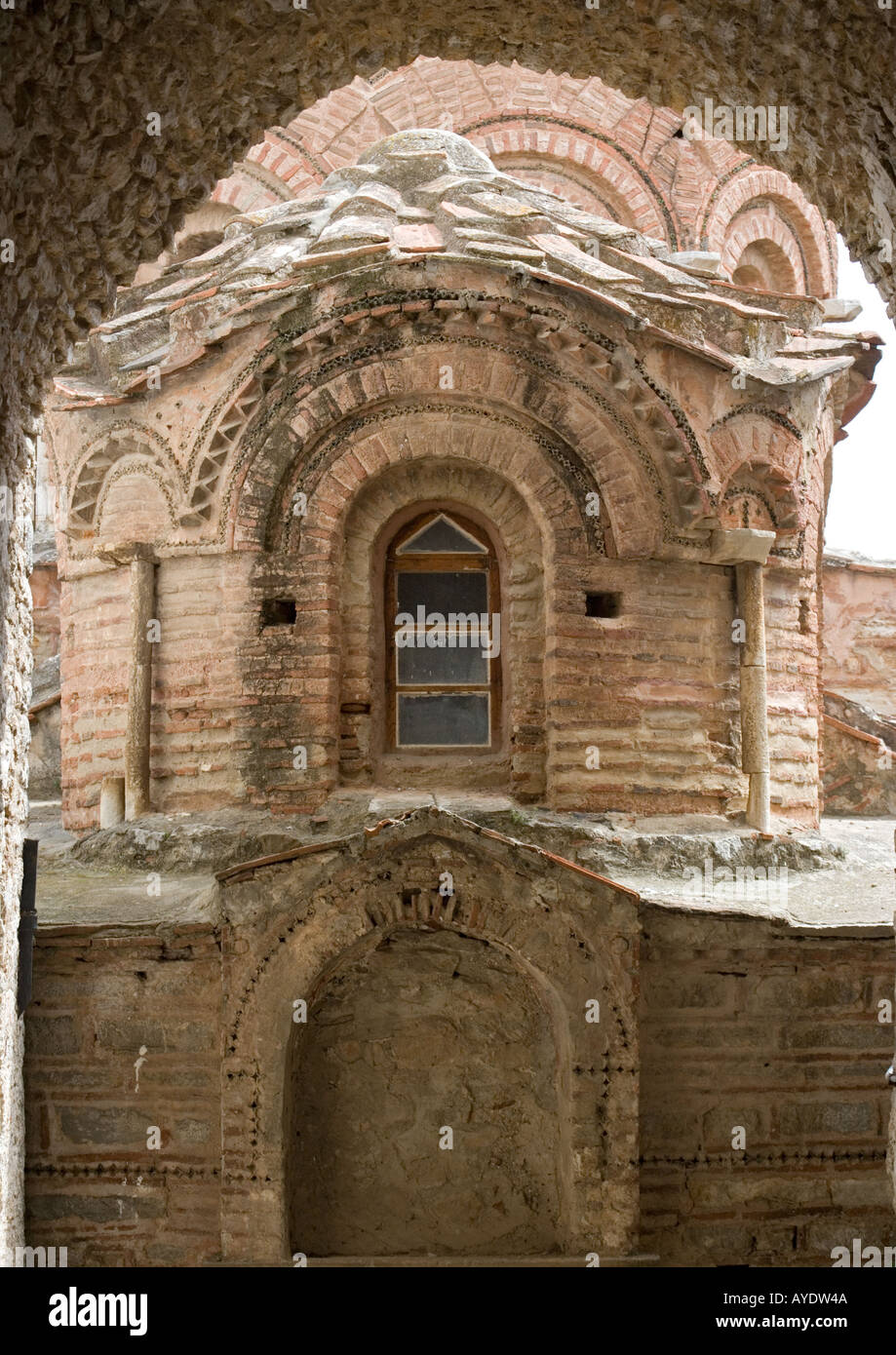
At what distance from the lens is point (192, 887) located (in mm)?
7898

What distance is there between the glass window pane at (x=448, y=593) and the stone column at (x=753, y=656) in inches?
66.1

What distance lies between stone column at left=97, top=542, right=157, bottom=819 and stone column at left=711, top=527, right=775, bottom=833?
404 cm

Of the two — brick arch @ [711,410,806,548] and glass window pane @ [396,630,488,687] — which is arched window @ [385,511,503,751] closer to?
glass window pane @ [396,630,488,687]

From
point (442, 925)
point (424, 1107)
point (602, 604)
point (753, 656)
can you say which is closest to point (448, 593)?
point (602, 604)

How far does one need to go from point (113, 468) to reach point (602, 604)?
373 centimetres

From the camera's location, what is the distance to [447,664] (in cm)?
902

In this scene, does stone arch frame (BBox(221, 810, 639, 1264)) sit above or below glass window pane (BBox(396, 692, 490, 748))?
below

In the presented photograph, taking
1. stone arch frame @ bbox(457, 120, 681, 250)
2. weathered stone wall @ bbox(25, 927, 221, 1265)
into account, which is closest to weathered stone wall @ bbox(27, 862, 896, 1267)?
weathered stone wall @ bbox(25, 927, 221, 1265)

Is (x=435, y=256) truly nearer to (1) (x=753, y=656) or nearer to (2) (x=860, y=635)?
(1) (x=753, y=656)

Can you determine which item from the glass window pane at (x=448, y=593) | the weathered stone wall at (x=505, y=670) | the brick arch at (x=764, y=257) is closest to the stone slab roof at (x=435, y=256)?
the weathered stone wall at (x=505, y=670)

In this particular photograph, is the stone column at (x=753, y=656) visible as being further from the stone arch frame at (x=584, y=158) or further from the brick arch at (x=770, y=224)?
the brick arch at (x=770, y=224)

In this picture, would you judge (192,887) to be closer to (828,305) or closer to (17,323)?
(17,323)

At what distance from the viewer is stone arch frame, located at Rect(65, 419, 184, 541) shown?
8977 millimetres

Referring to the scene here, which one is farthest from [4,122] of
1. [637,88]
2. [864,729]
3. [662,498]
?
[864,729]
